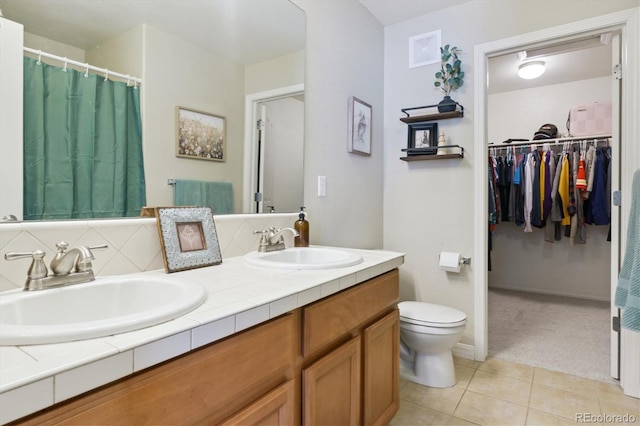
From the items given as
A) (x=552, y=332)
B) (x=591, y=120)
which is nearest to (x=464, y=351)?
(x=552, y=332)

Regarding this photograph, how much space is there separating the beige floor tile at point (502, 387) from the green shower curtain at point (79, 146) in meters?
2.05

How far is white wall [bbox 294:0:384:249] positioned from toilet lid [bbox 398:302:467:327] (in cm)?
57

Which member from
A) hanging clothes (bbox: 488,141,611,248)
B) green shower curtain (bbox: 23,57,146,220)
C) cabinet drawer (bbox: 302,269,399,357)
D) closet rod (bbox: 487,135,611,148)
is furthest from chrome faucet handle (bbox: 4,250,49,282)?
hanging clothes (bbox: 488,141,611,248)

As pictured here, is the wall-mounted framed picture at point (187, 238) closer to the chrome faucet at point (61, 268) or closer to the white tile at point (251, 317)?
the chrome faucet at point (61, 268)

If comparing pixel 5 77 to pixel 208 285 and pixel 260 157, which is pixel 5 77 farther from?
pixel 260 157

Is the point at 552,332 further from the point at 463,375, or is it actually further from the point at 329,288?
the point at 329,288

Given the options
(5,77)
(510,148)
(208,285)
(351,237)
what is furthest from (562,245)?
(5,77)

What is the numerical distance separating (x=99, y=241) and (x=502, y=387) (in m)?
2.20

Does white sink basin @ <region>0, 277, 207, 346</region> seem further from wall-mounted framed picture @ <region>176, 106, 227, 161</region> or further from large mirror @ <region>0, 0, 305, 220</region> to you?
wall-mounted framed picture @ <region>176, 106, 227, 161</region>

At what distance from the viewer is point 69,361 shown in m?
0.52

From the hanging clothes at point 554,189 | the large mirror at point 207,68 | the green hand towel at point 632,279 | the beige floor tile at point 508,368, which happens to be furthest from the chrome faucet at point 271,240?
the hanging clothes at point 554,189

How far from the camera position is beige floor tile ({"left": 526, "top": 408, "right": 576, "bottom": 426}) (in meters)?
1.68

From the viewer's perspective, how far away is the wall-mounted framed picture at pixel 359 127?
2275 mm

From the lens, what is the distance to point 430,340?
6.36 ft
